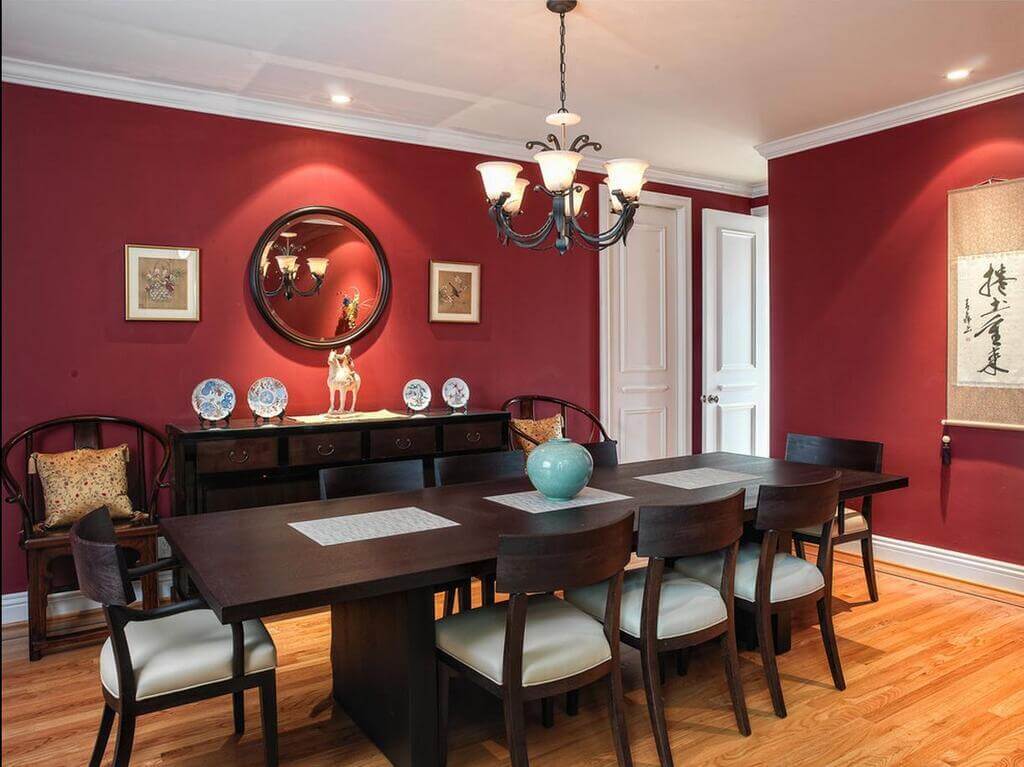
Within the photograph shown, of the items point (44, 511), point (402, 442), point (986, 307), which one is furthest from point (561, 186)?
point (44, 511)

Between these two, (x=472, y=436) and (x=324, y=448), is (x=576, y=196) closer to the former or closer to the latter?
(x=472, y=436)

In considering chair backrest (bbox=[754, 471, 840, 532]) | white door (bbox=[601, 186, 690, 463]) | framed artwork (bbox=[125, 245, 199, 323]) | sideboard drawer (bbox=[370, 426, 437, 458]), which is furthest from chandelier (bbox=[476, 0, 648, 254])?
white door (bbox=[601, 186, 690, 463])

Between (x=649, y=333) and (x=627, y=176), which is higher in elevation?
(x=627, y=176)

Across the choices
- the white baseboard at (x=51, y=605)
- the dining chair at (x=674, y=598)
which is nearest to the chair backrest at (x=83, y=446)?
the white baseboard at (x=51, y=605)

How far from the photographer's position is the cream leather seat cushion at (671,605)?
94.2 inches

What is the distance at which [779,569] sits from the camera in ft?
9.15

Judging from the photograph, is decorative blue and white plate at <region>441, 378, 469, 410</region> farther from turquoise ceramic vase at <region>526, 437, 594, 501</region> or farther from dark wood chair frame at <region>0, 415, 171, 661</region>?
turquoise ceramic vase at <region>526, 437, 594, 501</region>

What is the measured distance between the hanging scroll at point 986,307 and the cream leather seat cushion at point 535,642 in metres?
2.94

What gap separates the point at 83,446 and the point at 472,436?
1.92 meters

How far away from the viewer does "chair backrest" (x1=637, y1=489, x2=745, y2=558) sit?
225 centimetres

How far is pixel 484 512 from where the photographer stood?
8.55 feet

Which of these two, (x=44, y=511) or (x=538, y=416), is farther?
(x=538, y=416)

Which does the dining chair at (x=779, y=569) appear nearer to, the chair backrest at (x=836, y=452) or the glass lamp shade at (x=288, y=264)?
the chair backrest at (x=836, y=452)

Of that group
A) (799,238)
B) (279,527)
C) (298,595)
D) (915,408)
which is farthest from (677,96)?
(298,595)
